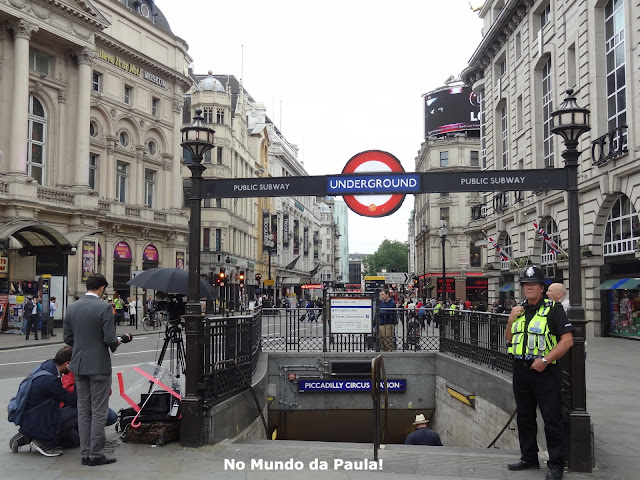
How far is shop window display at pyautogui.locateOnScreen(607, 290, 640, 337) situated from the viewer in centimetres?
2392

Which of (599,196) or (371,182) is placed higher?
(599,196)

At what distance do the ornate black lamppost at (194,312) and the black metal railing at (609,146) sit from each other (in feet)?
63.5

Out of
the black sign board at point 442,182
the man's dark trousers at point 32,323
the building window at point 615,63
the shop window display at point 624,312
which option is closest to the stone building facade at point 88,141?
the man's dark trousers at point 32,323

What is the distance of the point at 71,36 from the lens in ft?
115

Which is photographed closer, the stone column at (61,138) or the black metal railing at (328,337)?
the black metal railing at (328,337)

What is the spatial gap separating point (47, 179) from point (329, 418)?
2625cm

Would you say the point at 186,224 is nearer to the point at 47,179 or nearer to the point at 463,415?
the point at 47,179

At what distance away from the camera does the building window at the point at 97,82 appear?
3962 centimetres

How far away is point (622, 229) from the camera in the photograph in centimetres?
2422

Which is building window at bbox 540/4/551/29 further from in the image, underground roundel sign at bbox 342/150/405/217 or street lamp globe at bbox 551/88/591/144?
underground roundel sign at bbox 342/150/405/217

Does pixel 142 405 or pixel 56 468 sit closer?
pixel 56 468

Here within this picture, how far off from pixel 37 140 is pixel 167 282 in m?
29.1

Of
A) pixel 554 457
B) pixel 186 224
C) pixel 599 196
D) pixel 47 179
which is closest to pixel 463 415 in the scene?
pixel 554 457

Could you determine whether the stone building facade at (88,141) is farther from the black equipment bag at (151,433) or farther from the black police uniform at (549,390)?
the black police uniform at (549,390)
